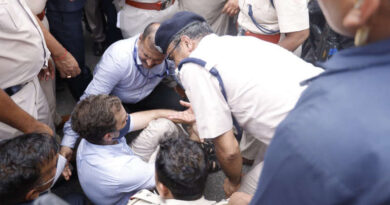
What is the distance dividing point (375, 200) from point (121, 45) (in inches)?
78.6

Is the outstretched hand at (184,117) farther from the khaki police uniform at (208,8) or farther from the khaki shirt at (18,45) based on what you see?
the khaki police uniform at (208,8)

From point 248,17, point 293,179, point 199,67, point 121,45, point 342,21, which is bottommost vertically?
point 121,45

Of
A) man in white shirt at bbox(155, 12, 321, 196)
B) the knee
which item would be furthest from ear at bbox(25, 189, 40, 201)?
the knee

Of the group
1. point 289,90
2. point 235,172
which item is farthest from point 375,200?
point 235,172

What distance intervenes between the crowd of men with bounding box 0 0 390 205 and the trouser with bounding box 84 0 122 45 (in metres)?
0.47

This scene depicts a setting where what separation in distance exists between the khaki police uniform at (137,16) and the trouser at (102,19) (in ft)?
1.46

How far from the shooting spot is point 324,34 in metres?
2.88

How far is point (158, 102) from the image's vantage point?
2.68 meters

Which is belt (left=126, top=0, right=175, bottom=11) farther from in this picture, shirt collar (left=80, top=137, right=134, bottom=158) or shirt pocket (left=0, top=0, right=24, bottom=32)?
shirt collar (left=80, top=137, right=134, bottom=158)

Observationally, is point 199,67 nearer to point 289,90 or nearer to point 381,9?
point 289,90

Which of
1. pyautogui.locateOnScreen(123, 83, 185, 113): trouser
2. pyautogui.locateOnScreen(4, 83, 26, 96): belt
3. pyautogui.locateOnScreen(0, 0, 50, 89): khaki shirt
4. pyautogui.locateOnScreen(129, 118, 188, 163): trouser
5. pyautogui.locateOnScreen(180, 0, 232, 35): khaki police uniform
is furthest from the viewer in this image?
pyautogui.locateOnScreen(180, 0, 232, 35): khaki police uniform

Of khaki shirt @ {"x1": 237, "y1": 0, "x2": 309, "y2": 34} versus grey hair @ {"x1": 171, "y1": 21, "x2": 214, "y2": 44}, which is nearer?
grey hair @ {"x1": 171, "y1": 21, "x2": 214, "y2": 44}

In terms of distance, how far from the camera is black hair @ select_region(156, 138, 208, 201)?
1.37 metres

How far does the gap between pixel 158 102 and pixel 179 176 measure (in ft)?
4.49
